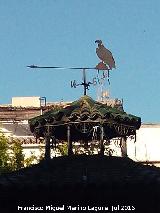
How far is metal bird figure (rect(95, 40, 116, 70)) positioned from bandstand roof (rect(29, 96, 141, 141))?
348 centimetres

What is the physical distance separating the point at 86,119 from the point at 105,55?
5.54 metres

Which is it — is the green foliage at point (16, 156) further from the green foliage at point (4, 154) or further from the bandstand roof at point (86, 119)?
the bandstand roof at point (86, 119)

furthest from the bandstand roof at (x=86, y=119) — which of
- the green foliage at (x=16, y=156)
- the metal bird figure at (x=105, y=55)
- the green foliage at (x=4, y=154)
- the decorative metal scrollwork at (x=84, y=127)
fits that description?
the green foliage at (x=16, y=156)

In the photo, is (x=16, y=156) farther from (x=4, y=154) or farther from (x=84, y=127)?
(x=84, y=127)

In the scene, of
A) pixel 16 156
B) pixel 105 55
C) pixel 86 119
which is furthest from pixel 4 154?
pixel 86 119

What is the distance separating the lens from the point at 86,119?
16.0 metres

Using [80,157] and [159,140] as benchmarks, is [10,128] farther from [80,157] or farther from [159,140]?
[80,157]

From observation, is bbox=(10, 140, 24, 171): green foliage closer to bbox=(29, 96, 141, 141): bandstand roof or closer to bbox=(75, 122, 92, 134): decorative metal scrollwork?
bbox=(29, 96, 141, 141): bandstand roof

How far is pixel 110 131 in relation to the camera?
744 inches

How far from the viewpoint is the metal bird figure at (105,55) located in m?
20.5

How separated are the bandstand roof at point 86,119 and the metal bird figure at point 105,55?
11.4 ft

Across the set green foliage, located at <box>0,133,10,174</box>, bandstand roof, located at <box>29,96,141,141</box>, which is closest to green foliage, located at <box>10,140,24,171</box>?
green foliage, located at <box>0,133,10,174</box>

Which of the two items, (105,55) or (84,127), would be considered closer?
(84,127)

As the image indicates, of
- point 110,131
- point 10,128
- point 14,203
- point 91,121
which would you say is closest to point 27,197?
point 14,203
